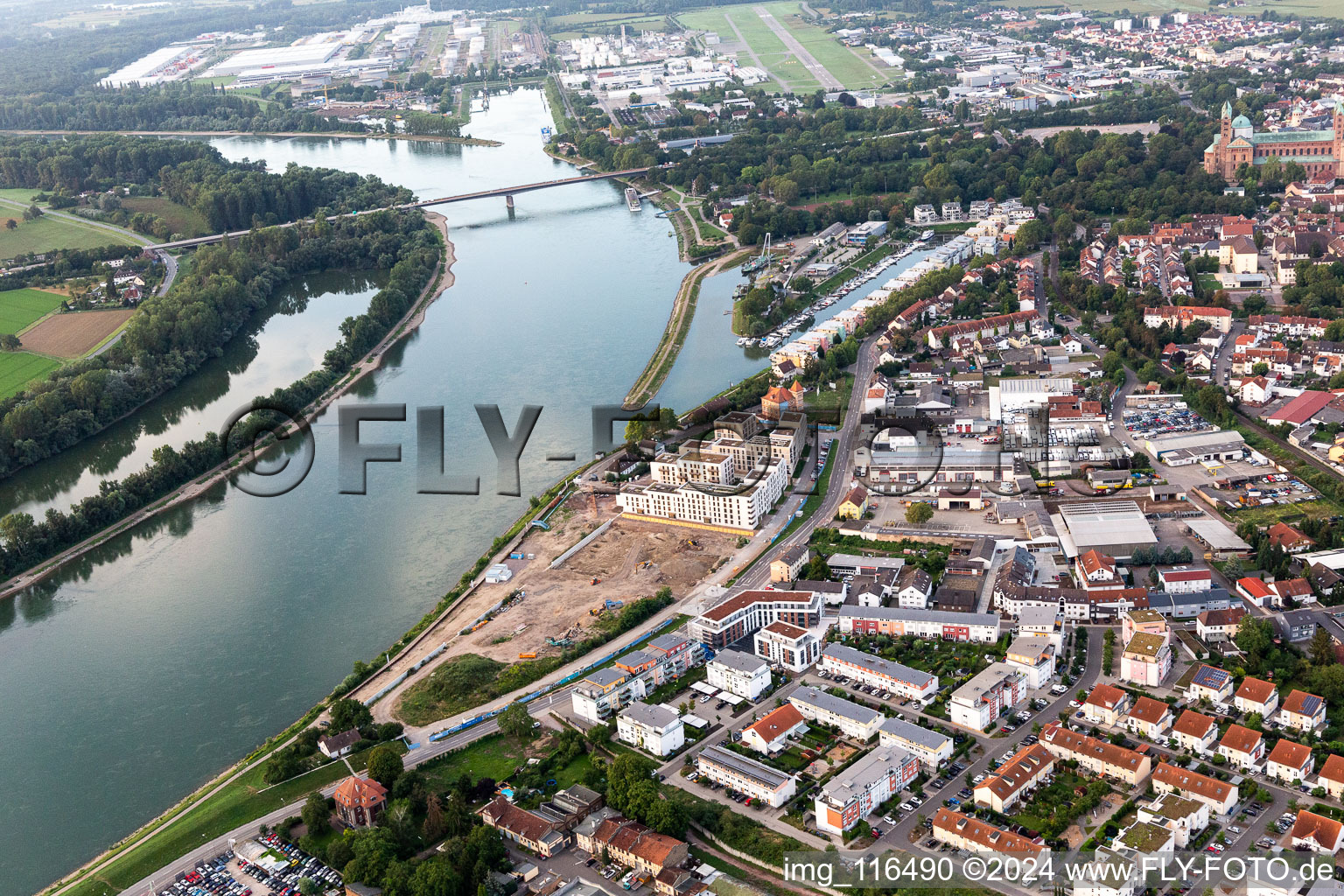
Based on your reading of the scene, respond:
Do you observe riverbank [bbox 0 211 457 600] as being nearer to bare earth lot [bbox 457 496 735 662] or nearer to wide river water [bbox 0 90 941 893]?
wide river water [bbox 0 90 941 893]

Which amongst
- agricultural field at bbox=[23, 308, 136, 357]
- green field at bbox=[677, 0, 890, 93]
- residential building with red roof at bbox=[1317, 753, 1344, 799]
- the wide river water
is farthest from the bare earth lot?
green field at bbox=[677, 0, 890, 93]

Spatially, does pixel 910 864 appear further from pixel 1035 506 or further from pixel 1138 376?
pixel 1138 376

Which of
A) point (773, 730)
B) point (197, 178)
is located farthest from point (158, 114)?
point (773, 730)

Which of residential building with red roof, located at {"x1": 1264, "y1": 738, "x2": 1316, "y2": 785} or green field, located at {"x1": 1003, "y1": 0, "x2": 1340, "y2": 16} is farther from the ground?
green field, located at {"x1": 1003, "y1": 0, "x2": 1340, "y2": 16}

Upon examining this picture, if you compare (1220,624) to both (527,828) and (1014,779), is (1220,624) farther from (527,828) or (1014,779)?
(527,828)

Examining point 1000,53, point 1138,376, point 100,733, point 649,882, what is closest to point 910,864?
point 649,882
